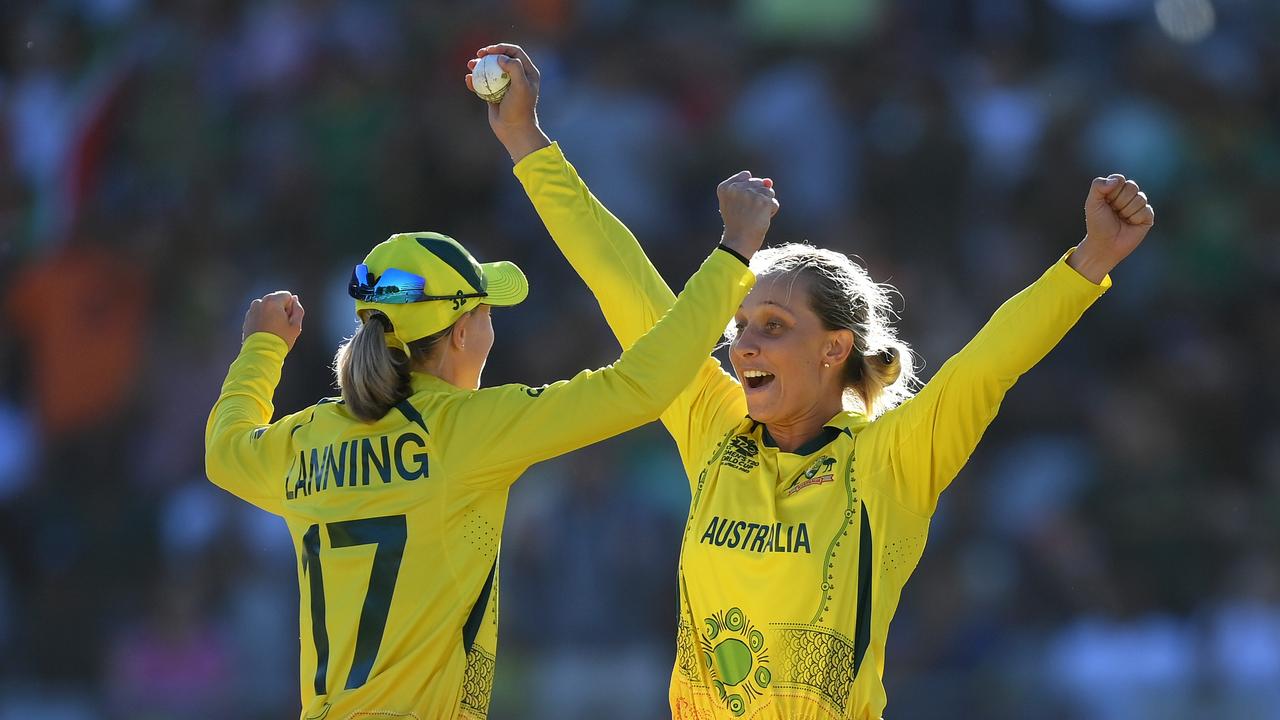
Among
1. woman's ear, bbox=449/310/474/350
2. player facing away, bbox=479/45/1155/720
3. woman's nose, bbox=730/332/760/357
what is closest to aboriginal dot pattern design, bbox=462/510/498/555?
woman's ear, bbox=449/310/474/350

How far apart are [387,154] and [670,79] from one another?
1.47 m

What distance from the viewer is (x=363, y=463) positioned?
3.50m

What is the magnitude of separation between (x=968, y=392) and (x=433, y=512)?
1.10m

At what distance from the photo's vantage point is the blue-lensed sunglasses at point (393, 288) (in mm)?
3574

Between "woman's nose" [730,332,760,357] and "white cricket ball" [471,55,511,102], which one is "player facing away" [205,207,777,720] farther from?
"white cricket ball" [471,55,511,102]

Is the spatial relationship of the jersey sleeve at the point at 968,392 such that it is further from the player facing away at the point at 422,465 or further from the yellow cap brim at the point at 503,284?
the yellow cap brim at the point at 503,284

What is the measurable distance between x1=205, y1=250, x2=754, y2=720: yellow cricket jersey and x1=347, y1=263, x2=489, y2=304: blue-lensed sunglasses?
7.8 inches

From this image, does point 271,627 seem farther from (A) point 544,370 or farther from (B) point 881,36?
(B) point 881,36

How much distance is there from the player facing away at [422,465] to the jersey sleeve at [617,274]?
1.65 feet

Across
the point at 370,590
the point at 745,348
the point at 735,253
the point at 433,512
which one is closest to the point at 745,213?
the point at 735,253

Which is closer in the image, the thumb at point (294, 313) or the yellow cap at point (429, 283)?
the yellow cap at point (429, 283)

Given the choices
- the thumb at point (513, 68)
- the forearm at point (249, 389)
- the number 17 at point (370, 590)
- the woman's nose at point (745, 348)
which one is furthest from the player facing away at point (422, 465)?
the thumb at point (513, 68)

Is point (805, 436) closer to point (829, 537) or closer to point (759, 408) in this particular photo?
point (759, 408)

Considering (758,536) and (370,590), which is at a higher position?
(758,536)
